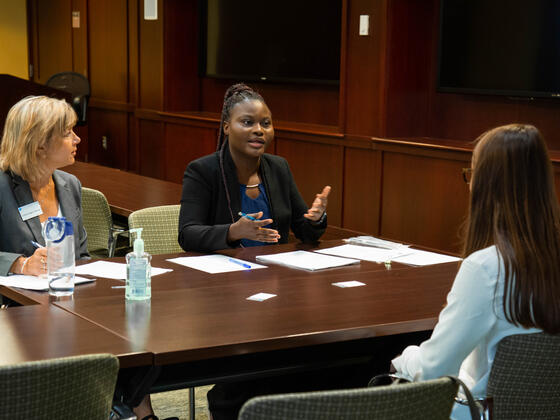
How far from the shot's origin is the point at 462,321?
79.8 inches

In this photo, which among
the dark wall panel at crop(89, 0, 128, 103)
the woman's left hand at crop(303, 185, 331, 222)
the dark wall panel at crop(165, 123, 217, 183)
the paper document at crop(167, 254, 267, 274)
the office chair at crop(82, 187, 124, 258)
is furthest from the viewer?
the dark wall panel at crop(89, 0, 128, 103)

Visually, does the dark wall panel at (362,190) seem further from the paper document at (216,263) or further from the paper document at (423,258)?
the paper document at (216,263)

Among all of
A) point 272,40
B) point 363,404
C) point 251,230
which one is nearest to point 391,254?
point 251,230

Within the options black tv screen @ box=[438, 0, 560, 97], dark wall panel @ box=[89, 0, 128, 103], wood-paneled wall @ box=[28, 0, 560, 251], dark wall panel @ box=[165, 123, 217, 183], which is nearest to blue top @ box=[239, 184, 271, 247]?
wood-paneled wall @ box=[28, 0, 560, 251]

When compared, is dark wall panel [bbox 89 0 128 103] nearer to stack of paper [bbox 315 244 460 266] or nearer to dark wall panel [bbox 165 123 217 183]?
dark wall panel [bbox 165 123 217 183]

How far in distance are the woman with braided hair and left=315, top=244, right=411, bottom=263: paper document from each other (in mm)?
148

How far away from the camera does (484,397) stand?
6.74 ft

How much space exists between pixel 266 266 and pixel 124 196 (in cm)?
204

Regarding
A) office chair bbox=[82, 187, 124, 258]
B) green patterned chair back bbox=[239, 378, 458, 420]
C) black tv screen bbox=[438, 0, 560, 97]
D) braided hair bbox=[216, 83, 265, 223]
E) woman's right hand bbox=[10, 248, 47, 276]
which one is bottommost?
office chair bbox=[82, 187, 124, 258]

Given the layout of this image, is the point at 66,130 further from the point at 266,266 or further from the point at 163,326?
the point at 163,326

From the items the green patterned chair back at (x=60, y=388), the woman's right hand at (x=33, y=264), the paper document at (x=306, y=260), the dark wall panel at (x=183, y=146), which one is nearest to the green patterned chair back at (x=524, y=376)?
the green patterned chair back at (x=60, y=388)

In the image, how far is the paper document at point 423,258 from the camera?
3.33 meters

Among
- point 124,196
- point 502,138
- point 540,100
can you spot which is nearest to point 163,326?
point 502,138

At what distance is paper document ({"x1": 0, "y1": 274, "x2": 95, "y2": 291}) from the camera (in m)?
2.80
